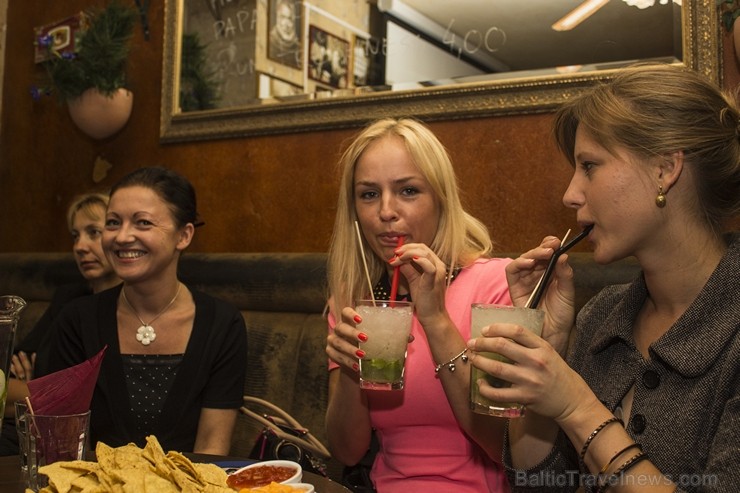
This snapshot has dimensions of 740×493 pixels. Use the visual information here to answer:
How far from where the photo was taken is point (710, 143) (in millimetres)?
1388

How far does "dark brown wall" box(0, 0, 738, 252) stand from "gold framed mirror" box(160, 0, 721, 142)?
2.5 inches

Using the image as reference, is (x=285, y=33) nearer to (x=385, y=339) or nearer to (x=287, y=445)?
(x=287, y=445)

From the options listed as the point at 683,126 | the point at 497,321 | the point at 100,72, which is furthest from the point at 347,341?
the point at 100,72

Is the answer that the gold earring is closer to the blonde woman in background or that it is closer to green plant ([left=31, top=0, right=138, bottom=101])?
the blonde woman in background

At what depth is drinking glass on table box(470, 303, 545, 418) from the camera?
4.23 feet

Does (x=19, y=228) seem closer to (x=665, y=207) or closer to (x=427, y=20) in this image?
(x=427, y=20)

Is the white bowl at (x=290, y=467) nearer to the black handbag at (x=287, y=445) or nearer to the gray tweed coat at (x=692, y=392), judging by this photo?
the gray tweed coat at (x=692, y=392)

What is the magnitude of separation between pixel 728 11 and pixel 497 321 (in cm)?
165

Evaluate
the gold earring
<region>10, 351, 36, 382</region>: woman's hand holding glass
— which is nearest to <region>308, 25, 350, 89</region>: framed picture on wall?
<region>10, 351, 36, 382</region>: woman's hand holding glass

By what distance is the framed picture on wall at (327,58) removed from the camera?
319 centimetres

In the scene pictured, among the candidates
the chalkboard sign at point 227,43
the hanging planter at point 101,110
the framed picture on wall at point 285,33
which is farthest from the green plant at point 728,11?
the hanging planter at point 101,110

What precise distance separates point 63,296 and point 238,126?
1101 millimetres

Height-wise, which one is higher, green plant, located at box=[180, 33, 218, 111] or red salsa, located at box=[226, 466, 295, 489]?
green plant, located at box=[180, 33, 218, 111]

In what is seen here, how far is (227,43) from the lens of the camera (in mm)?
3594
